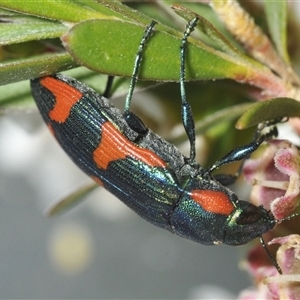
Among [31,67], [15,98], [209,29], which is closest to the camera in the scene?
[31,67]

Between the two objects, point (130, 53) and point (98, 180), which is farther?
point (98, 180)

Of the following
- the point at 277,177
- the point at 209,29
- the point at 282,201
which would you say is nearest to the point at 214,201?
the point at 277,177

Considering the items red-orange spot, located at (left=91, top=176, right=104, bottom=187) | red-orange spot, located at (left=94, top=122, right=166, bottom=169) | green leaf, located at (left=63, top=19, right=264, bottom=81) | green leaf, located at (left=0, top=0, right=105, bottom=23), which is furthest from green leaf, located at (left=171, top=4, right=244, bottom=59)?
red-orange spot, located at (left=91, top=176, right=104, bottom=187)

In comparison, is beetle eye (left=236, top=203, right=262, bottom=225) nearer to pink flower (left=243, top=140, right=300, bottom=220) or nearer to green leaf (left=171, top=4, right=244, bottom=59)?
pink flower (left=243, top=140, right=300, bottom=220)

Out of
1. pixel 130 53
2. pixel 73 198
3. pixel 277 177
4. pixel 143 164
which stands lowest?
pixel 73 198

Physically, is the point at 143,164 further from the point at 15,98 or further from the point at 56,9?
the point at 56,9

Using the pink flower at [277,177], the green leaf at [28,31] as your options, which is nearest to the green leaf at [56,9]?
the green leaf at [28,31]

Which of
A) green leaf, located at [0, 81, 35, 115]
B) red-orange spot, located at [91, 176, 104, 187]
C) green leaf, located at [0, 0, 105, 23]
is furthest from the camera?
red-orange spot, located at [91, 176, 104, 187]

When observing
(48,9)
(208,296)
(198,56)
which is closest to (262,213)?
(198,56)
